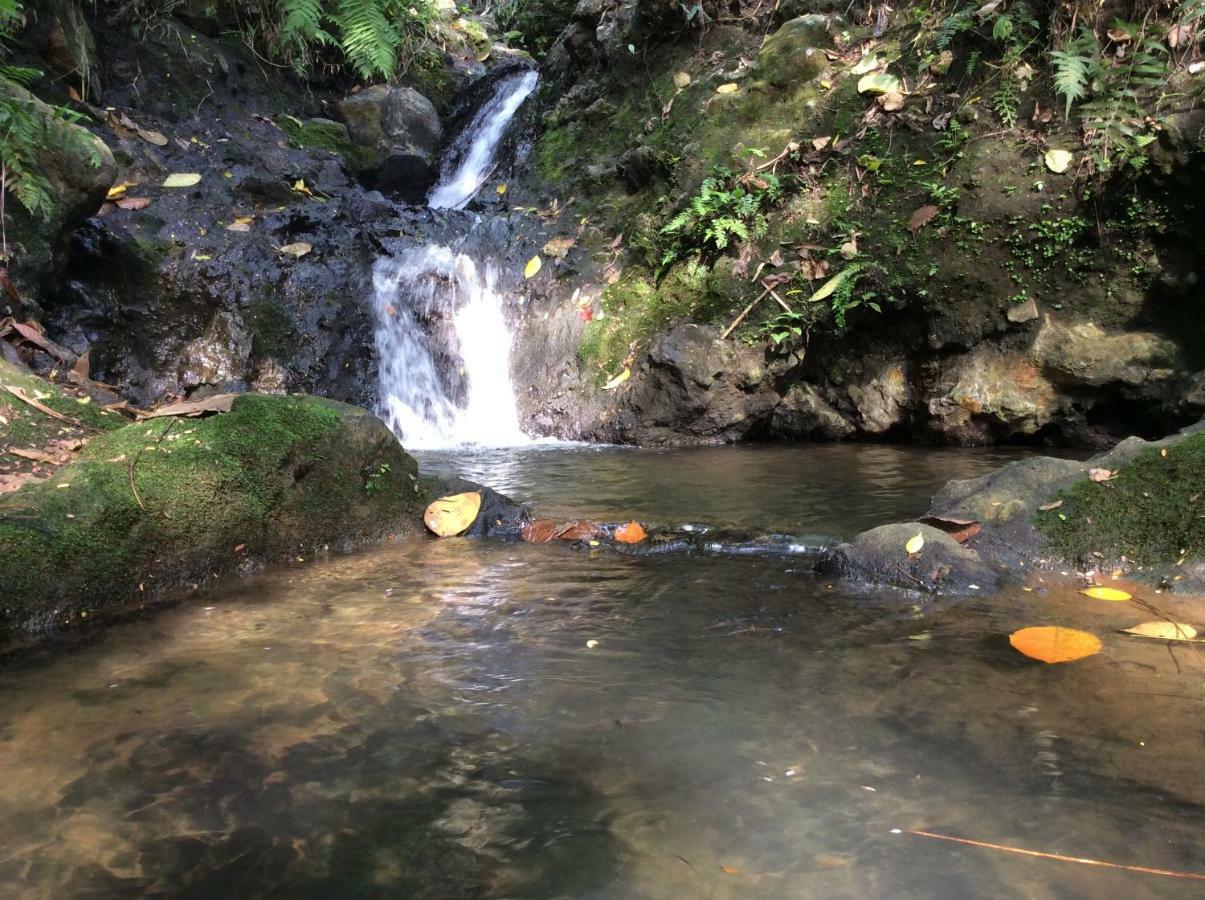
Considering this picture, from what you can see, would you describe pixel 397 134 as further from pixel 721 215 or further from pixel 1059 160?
pixel 1059 160

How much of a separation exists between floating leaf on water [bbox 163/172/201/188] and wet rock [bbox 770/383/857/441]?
6.83 meters

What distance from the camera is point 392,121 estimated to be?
12.0 m

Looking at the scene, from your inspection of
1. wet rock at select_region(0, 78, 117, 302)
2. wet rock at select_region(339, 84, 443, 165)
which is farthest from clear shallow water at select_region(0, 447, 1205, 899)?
wet rock at select_region(339, 84, 443, 165)

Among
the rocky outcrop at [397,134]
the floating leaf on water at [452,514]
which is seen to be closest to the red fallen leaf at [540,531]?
the floating leaf on water at [452,514]

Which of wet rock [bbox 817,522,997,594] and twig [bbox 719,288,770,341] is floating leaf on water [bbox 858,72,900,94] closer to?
twig [bbox 719,288,770,341]

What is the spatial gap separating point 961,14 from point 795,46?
185 cm

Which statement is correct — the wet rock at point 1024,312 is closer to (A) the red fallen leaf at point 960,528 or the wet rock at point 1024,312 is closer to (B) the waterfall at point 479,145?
(A) the red fallen leaf at point 960,528

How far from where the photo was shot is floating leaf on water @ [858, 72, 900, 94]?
7828 mm

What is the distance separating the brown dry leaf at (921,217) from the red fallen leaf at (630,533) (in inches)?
184

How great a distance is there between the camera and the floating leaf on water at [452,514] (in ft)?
14.9

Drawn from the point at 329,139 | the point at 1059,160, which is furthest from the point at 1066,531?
the point at 329,139

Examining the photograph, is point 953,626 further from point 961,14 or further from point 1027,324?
point 961,14

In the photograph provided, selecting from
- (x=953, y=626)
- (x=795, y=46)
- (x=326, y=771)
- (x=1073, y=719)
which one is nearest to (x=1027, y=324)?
(x=795, y=46)

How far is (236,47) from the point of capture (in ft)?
35.2
